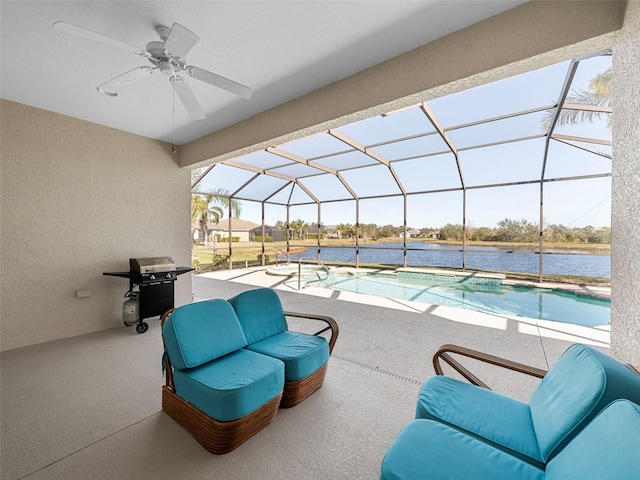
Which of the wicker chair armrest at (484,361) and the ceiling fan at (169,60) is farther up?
the ceiling fan at (169,60)

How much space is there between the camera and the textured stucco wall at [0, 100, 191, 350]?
3.33m

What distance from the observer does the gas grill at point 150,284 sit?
3.80 metres

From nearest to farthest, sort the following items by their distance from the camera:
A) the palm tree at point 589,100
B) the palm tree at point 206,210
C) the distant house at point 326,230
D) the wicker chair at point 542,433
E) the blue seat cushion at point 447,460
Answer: the wicker chair at point 542,433 → the blue seat cushion at point 447,460 → the palm tree at point 589,100 → the palm tree at point 206,210 → the distant house at point 326,230

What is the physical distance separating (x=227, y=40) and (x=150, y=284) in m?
3.32

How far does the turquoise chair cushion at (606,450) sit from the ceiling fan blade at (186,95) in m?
3.28

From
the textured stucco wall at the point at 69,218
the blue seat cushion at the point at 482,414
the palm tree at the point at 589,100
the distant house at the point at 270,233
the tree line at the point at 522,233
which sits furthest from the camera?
the distant house at the point at 270,233

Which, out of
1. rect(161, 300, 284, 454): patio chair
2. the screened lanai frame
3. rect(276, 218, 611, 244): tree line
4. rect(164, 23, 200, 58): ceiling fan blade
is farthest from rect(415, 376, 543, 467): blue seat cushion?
rect(276, 218, 611, 244): tree line

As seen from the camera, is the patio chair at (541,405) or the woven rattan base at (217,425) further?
the woven rattan base at (217,425)

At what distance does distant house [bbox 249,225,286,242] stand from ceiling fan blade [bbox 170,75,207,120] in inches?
321

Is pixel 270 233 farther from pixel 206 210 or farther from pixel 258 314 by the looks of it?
pixel 258 314

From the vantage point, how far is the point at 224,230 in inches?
382

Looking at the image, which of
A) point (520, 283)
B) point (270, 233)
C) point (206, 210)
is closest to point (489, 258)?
point (520, 283)

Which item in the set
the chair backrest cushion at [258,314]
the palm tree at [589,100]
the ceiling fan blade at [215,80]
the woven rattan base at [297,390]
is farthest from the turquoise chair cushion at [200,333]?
the palm tree at [589,100]

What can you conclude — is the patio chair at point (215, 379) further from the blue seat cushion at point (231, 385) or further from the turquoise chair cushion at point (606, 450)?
the turquoise chair cushion at point (606, 450)
